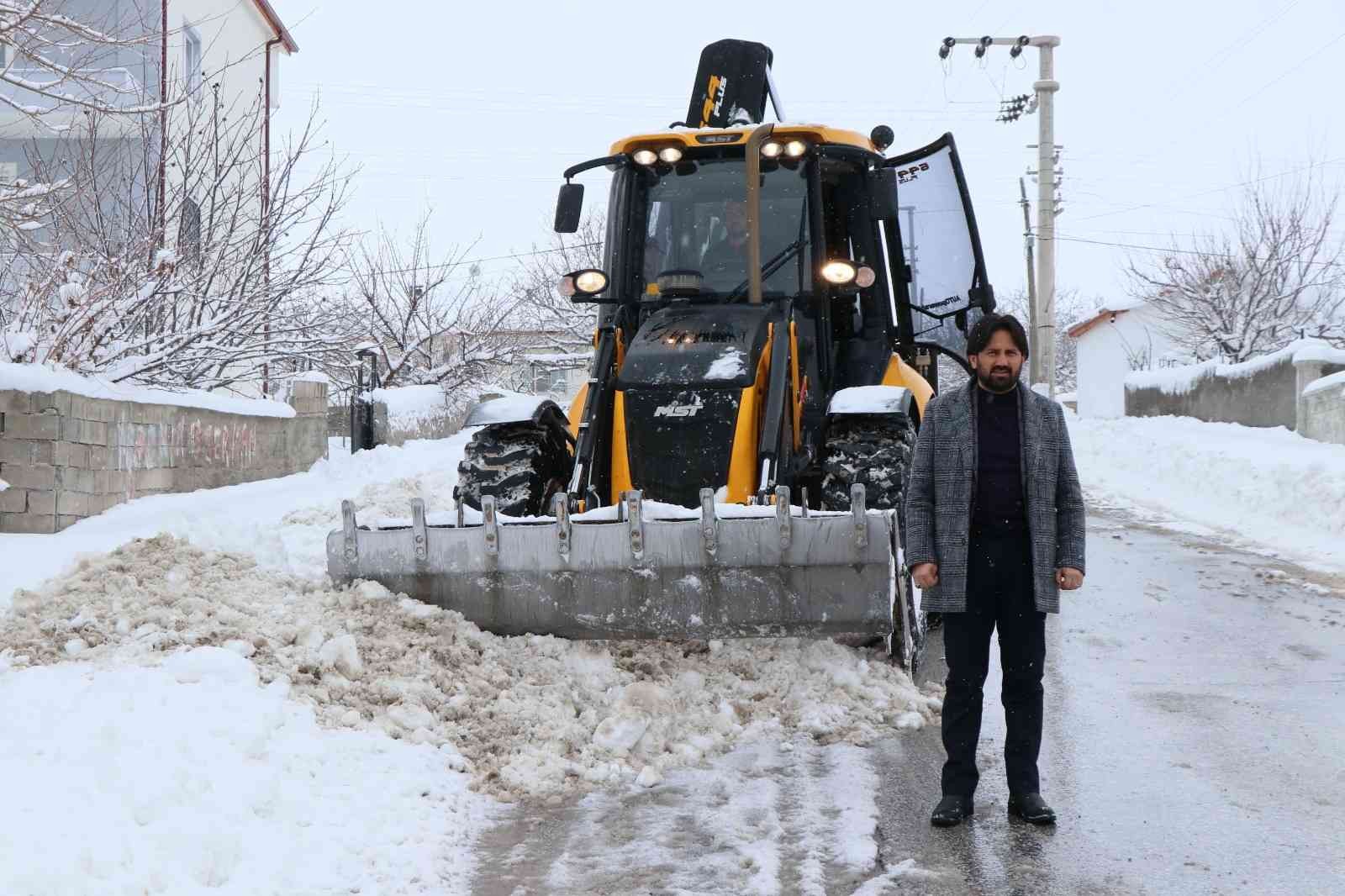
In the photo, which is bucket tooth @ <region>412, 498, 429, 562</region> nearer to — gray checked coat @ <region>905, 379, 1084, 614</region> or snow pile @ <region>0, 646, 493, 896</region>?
snow pile @ <region>0, 646, 493, 896</region>

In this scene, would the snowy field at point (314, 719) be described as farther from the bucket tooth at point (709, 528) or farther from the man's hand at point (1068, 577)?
the man's hand at point (1068, 577)

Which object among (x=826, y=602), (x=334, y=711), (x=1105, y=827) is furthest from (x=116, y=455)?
(x=1105, y=827)

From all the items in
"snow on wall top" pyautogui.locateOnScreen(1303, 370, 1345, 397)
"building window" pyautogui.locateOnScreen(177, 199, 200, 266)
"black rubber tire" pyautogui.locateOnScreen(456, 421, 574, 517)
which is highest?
"building window" pyautogui.locateOnScreen(177, 199, 200, 266)

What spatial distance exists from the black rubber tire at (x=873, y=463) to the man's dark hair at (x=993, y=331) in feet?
5.97

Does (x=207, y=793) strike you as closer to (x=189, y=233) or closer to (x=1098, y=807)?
(x=1098, y=807)

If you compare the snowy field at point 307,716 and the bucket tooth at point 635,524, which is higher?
the bucket tooth at point 635,524

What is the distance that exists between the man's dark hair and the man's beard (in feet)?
0.26

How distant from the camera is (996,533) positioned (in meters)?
4.43

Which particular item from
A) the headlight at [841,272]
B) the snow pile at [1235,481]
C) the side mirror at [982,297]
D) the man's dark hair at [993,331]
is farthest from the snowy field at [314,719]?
the snow pile at [1235,481]

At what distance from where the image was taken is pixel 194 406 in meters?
10.9

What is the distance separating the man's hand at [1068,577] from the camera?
14.1 feet

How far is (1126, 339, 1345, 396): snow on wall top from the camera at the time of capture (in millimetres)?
17625

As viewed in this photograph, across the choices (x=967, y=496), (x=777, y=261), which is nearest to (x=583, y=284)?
(x=777, y=261)

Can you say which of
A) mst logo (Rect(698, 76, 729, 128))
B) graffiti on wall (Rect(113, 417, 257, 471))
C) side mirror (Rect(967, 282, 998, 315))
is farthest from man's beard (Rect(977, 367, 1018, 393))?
graffiti on wall (Rect(113, 417, 257, 471))
